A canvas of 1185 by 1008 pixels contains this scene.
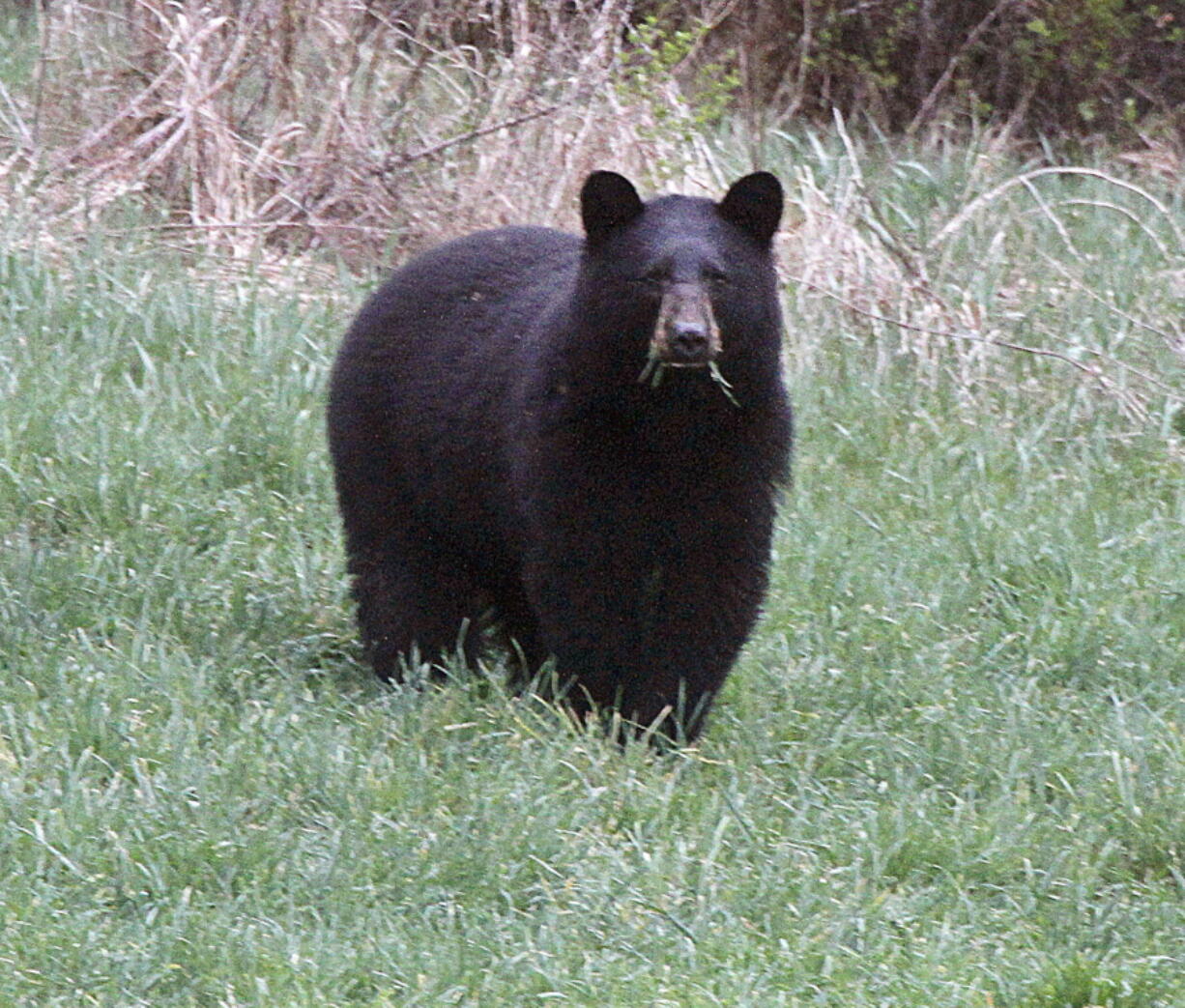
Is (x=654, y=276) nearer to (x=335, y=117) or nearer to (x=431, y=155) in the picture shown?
(x=431, y=155)

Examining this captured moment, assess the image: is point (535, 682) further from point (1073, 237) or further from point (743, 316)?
point (1073, 237)

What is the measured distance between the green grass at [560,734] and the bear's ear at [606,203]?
1.25m

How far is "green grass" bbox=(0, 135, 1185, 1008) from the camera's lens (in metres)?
3.87

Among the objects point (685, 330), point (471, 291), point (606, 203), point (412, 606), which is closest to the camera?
point (685, 330)

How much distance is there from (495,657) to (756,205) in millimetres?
1625

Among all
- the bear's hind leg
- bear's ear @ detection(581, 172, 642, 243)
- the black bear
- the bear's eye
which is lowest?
the bear's hind leg

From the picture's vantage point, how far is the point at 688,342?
181 inches

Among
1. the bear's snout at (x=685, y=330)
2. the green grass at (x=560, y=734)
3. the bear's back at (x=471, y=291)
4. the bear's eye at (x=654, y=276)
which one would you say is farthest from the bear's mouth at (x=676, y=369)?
the green grass at (x=560, y=734)

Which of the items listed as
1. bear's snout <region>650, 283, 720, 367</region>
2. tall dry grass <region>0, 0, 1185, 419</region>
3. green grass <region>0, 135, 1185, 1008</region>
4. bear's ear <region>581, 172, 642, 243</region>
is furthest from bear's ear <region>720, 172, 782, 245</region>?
tall dry grass <region>0, 0, 1185, 419</region>

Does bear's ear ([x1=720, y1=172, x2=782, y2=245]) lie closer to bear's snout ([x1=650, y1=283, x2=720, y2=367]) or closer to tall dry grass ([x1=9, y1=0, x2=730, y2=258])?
bear's snout ([x1=650, y1=283, x2=720, y2=367])

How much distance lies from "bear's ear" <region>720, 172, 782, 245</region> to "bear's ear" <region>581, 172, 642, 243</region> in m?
0.24

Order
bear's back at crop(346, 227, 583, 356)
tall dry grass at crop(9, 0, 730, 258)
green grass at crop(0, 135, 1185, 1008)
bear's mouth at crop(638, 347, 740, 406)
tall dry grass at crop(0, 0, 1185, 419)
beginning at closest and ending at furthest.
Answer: green grass at crop(0, 135, 1185, 1008)
bear's mouth at crop(638, 347, 740, 406)
bear's back at crop(346, 227, 583, 356)
tall dry grass at crop(0, 0, 1185, 419)
tall dry grass at crop(9, 0, 730, 258)

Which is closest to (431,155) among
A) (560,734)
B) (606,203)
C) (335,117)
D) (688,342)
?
(335,117)

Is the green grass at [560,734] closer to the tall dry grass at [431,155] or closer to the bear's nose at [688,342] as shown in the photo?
the tall dry grass at [431,155]
